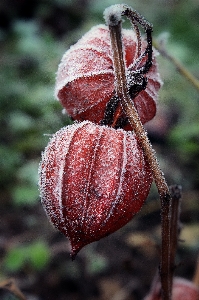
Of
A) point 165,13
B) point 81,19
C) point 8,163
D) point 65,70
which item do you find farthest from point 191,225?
point 81,19

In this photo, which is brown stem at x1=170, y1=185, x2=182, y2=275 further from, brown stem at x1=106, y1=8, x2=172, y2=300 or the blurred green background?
the blurred green background

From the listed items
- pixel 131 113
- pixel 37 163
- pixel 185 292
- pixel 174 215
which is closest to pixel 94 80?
pixel 131 113

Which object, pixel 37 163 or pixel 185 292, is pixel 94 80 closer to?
pixel 185 292

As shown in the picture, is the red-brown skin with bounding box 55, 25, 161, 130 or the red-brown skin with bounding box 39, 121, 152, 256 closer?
the red-brown skin with bounding box 39, 121, 152, 256

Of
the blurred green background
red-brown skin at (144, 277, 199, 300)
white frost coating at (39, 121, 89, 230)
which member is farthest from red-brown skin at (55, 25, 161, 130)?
red-brown skin at (144, 277, 199, 300)

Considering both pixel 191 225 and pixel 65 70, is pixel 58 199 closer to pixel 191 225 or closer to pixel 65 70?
pixel 65 70

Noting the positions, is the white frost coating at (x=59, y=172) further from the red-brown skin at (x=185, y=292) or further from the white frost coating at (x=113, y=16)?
the red-brown skin at (x=185, y=292)
